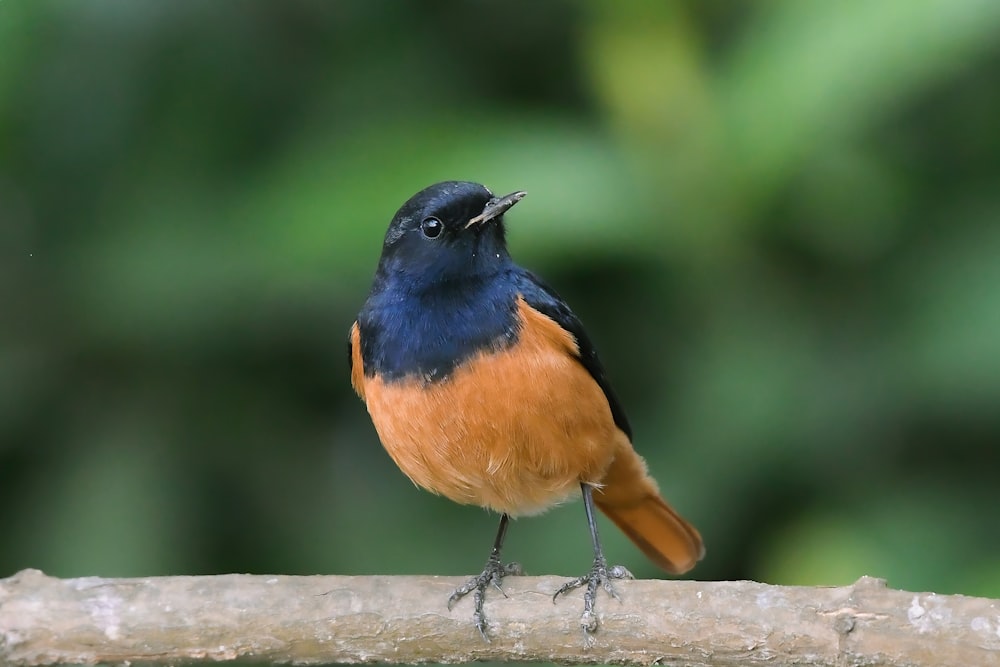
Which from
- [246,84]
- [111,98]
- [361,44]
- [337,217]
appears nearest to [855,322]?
[337,217]

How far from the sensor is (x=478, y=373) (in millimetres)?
3477

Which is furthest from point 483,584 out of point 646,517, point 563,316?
point 646,517

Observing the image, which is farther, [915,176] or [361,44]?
[361,44]

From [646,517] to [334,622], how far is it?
1.44m

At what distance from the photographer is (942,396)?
4047 mm

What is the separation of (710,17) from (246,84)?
1.90m

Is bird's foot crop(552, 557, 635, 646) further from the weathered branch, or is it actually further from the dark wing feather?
the dark wing feather

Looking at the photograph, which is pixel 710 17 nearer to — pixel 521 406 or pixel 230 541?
pixel 521 406

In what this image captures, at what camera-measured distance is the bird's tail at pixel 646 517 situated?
416 centimetres

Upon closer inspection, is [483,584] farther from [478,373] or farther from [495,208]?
[495,208]

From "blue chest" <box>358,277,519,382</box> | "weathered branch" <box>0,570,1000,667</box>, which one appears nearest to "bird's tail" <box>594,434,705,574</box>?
"blue chest" <box>358,277,519,382</box>

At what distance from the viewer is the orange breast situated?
347 centimetres

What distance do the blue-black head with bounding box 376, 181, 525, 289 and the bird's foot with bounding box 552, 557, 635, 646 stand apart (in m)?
0.95

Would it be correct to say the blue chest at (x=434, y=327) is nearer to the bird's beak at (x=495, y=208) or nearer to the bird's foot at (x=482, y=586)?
the bird's beak at (x=495, y=208)
